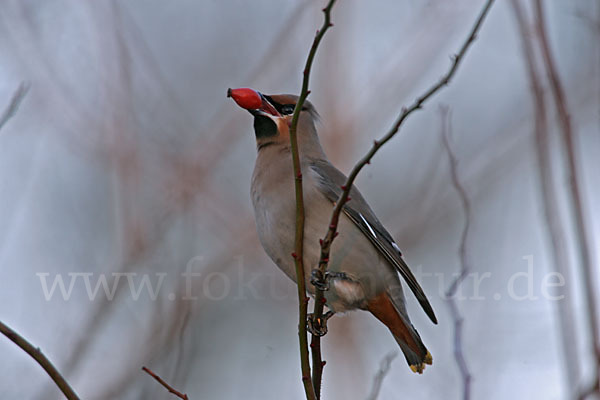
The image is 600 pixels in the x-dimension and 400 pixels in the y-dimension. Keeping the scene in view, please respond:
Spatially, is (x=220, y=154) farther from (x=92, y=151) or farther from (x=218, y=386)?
(x=218, y=386)

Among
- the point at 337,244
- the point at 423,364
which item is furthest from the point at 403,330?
the point at 337,244

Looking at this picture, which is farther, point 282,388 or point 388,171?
point 388,171

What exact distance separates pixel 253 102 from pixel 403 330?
147 cm

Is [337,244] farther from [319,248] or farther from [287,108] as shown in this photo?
[287,108]

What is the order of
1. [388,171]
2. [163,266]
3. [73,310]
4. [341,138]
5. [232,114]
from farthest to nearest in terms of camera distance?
[388,171]
[341,138]
[232,114]
[73,310]
[163,266]

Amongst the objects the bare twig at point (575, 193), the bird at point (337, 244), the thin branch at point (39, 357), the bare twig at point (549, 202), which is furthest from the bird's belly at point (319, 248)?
the thin branch at point (39, 357)

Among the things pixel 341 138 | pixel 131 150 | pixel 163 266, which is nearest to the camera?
pixel 163 266

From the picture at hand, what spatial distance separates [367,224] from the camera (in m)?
4.43

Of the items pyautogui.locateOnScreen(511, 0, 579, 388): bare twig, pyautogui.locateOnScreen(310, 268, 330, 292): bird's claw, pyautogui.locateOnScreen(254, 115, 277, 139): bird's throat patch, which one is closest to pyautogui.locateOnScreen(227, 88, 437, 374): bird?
pyautogui.locateOnScreen(254, 115, 277, 139): bird's throat patch

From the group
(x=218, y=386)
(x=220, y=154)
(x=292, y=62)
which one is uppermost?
(x=292, y=62)

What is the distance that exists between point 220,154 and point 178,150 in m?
0.43

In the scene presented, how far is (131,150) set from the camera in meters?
6.14

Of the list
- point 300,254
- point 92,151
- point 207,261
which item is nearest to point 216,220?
point 207,261

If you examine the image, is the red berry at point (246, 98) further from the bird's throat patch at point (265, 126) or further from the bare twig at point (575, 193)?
the bare twig at point (575, 193)
